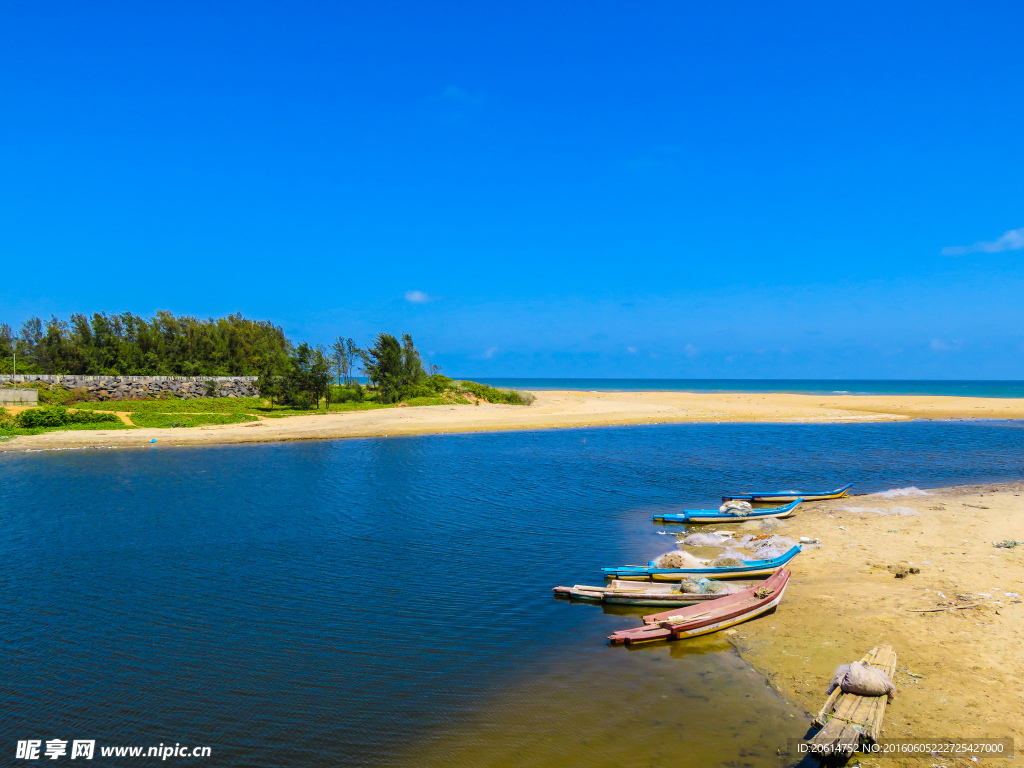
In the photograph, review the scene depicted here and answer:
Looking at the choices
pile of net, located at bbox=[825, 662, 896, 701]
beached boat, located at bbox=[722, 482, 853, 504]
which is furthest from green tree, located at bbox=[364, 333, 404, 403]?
pile of net, located at bbox=[825, 662, 896, 701]

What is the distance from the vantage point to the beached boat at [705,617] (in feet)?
33.9

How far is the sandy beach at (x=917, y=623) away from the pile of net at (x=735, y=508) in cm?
190

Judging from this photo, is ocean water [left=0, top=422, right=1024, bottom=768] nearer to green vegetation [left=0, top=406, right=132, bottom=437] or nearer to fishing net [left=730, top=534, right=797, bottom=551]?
fishing net [left=730, top=534, right=797, bottom=551]

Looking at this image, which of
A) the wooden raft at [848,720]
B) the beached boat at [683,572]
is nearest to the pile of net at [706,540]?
the beached boat at [683,572]

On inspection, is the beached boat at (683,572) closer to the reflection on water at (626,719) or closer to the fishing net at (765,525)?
the reflection on water at (626,719)

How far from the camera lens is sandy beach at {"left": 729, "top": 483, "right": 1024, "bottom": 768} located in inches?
310

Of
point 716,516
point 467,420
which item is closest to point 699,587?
point 716,516

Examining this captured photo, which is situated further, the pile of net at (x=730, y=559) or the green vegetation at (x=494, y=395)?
the green vegetation at (x=494, y=395)

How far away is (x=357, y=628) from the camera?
1120 centimetres

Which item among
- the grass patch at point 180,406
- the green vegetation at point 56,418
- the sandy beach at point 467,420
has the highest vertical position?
the grass patch at point 180,406

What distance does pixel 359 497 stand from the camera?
2267 cm

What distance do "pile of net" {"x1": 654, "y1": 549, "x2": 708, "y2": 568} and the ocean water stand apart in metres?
1.54

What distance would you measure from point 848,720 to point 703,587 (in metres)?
4.78

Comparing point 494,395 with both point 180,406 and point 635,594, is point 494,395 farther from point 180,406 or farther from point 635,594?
point 635,594
